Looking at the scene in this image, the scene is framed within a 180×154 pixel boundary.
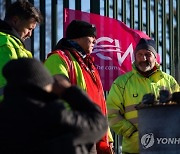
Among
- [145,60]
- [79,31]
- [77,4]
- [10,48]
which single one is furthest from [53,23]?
[10,48]

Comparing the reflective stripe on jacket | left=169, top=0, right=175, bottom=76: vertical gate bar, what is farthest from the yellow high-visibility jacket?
left=169, top=0, right=175, bottom=76: vertical gate bar

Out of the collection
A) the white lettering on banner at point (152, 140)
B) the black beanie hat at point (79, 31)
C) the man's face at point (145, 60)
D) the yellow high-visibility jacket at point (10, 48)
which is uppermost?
the black beanie hat at point (79, 31)

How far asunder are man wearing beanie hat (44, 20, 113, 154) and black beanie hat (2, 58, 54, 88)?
59.9 inches

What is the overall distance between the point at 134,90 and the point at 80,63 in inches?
44.5

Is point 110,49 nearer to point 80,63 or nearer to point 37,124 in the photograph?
point 80,63

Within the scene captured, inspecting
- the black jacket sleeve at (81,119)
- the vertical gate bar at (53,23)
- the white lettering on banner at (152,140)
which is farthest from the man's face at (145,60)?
the black jacket sleeve at (81,119)

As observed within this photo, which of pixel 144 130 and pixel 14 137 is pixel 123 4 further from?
pixel 14 137

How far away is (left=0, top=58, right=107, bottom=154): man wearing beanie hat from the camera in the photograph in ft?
11.6

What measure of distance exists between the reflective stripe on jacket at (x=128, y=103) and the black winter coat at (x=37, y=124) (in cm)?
268

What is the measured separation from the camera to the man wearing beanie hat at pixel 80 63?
5.27 metres

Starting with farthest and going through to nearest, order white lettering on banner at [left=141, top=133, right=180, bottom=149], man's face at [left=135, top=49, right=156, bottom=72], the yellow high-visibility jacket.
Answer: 1. man's face at [left=135, top=49, right=156, bottom=72]
2. white lettering on banner at [left=141, top=133, right=180, bottom=149]
3. the yellow high-visibility jacket

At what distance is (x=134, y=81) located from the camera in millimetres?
6484

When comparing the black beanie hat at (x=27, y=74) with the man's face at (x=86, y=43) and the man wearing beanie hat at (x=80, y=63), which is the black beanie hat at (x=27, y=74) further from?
the man's face at (x=86, y=43)

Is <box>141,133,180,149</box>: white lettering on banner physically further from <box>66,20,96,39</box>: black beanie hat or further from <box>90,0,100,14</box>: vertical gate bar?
<box>90,0,100,14</box>: vertical gate bar
